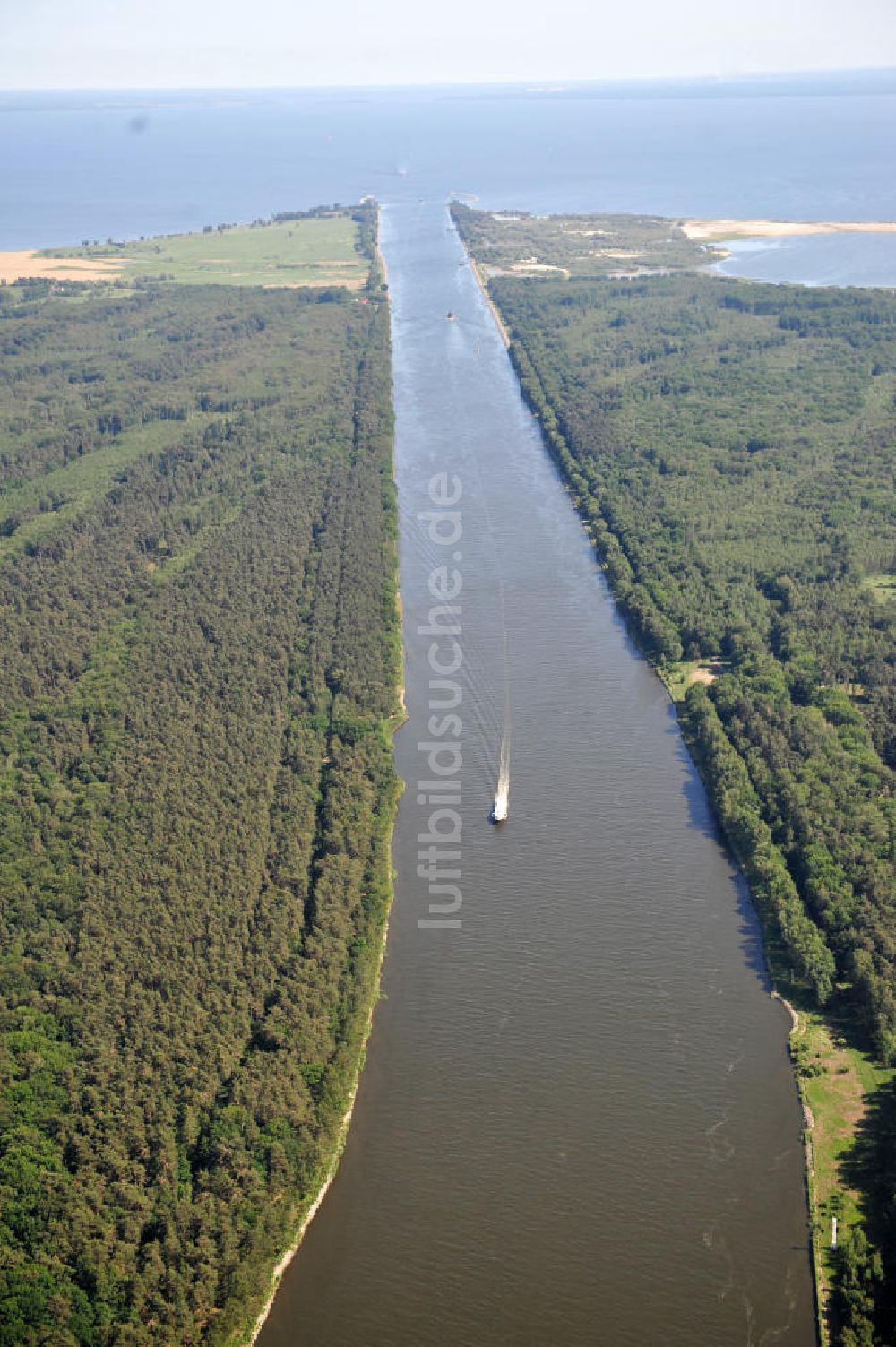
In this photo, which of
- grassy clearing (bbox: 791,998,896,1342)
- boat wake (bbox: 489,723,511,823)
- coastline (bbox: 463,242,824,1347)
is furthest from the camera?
boat wake (bbox: 489,723,511,823)

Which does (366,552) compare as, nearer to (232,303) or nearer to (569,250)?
(232,303)

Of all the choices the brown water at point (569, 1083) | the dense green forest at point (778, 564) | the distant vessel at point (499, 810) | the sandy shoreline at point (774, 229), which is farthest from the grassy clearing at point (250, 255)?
the distant vessel at point (499, 810)

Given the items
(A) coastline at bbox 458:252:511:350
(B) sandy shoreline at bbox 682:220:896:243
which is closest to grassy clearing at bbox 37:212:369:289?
(A) coastline at bbox 458:252:511:350

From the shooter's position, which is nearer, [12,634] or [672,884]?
[672,884]

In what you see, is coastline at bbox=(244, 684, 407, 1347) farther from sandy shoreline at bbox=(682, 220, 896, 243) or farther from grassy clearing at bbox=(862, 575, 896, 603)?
sandy shoreline at bbox=(682, 220, 896, 243)

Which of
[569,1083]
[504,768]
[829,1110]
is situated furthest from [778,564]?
[569,1083]

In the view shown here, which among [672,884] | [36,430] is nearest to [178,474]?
[36,430]
